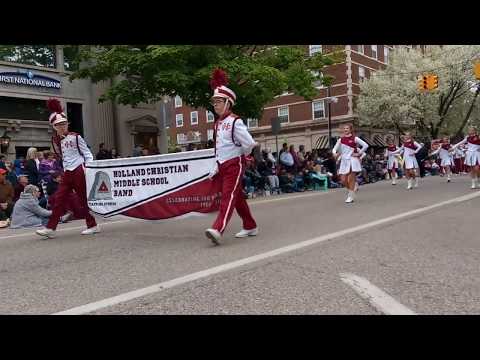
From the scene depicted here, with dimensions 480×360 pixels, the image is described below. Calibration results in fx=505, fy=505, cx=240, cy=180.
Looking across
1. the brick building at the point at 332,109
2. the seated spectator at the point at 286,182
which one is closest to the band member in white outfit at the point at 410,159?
the seated spectator at the point at 286,182

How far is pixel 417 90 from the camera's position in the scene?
4234 centimetres

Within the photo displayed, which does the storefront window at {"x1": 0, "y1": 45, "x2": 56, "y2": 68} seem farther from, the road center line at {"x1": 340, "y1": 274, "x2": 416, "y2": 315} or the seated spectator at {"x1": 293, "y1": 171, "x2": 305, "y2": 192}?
the road center line at {"x1": 340, "y1": 274, "x2": 416, "y2": 315}

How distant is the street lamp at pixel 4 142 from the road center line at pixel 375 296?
14.3m

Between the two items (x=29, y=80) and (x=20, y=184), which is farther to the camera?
(x=29, y=80)

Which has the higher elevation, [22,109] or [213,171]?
[22,109]

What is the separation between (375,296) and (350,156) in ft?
31.9

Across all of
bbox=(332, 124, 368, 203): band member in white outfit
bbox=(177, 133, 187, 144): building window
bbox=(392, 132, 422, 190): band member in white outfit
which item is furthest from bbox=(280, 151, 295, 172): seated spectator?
bbox=(177, 133, 187, 144): building window

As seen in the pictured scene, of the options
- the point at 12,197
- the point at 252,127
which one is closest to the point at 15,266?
the point at 12,197

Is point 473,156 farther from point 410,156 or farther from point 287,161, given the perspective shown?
point 287,161

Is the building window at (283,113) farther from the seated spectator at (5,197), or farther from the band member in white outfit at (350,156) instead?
the seated spectator at (5,197)

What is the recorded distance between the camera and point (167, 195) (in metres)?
7.95

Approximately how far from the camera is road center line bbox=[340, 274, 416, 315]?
12.1 ft

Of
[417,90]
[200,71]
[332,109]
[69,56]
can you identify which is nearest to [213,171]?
[200,71]

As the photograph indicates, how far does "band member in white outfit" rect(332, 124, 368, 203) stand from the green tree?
5.76 metres
